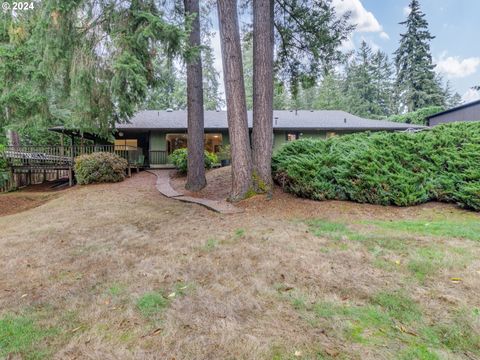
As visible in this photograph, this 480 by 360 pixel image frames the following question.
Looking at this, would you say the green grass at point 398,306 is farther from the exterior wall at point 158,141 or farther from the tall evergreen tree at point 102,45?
the exterior wall at point 158,141

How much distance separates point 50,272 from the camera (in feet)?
10.9

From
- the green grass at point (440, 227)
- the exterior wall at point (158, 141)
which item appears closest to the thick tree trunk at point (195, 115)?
the green grass at point (440, 227)

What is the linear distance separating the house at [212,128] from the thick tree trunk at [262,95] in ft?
26.3

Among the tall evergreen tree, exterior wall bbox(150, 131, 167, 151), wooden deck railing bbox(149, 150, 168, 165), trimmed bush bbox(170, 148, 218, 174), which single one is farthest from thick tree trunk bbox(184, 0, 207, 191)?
exterior wall bbox(150, 131, 167, 151)

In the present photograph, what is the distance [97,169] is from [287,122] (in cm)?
1085

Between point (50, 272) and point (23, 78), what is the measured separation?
776 centimetres

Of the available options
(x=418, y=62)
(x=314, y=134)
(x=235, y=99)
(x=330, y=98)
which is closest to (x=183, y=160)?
(x=235, y=99)

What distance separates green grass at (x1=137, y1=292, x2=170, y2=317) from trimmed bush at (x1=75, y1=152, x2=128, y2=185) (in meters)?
10.0

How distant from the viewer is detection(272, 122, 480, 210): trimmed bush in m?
5.54

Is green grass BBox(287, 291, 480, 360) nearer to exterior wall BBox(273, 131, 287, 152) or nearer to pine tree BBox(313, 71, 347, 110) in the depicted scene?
exterior wall BBox(273, 131, 287, 152)

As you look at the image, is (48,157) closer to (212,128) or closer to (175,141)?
(175,141)

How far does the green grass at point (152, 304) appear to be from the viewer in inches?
93.7

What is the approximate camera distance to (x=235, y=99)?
21.5 ft

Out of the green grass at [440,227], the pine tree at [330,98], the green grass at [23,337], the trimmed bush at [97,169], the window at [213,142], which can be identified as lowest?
the green grass at [23,337]
